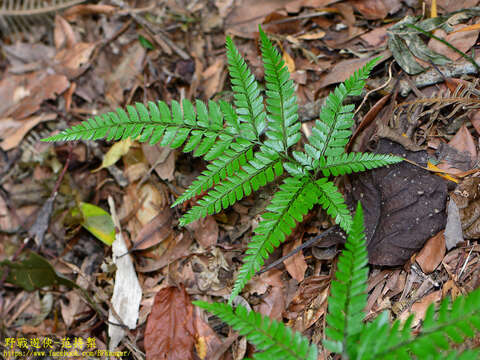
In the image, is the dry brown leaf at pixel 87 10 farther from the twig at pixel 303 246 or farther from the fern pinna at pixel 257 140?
the twig at pixel 303 246

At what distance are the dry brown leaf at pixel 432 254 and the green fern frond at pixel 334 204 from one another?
21.4 inches

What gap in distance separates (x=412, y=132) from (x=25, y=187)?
3417 millimetres

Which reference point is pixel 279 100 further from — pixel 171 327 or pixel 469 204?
pixel 171 327

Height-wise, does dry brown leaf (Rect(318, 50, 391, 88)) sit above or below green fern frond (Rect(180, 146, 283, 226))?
Result: above

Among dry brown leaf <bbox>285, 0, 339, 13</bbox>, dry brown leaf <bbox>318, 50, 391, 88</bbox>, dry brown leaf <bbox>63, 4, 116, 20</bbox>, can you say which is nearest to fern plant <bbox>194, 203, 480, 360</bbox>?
dry brown leaf <bbox>318, 50, 391, 88</bbox>

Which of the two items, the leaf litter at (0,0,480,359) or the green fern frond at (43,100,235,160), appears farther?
the green fern frond at (43,100,235,160)

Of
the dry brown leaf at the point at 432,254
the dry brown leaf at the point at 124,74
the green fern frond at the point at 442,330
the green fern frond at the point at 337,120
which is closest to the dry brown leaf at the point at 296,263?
the green fern frond at the point at 337,120

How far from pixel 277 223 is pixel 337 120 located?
775 millimetres

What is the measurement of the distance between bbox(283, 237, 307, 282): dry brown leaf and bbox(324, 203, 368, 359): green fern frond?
0.72 meters

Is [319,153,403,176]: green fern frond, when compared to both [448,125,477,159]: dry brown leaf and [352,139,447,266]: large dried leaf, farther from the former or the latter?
[448,125,477,159]: dry brown leaf

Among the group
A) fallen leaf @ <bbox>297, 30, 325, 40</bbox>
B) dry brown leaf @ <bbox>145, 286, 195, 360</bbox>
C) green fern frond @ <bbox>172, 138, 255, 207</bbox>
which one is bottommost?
dry brown leaf @ <bbox>145, 286, 195, 360</bbox>

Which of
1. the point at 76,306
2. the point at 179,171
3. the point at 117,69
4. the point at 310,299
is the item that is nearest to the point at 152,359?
the point at 76,306

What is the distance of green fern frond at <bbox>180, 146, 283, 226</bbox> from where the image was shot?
2.47m

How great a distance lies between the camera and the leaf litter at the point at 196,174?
2.49 m
